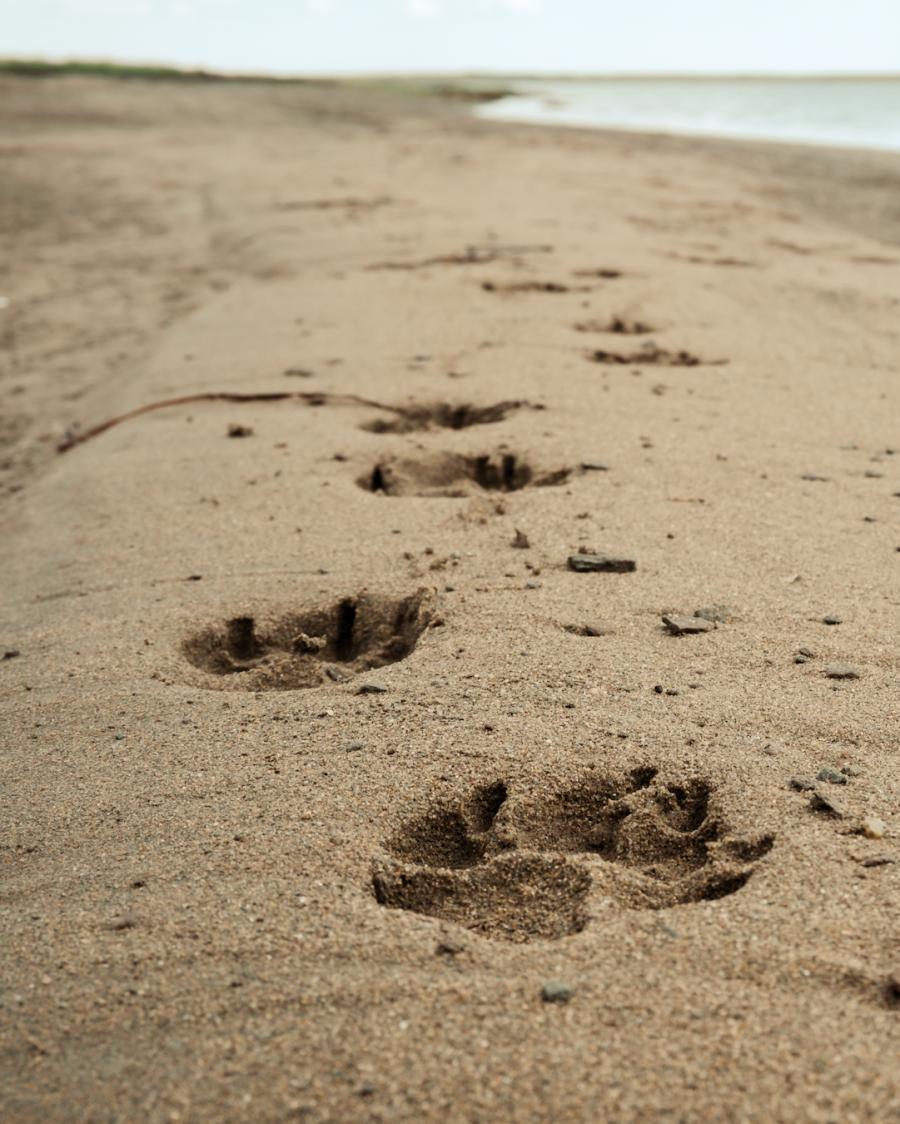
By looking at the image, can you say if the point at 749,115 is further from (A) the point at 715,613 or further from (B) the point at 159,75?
(B) the point at 159,75

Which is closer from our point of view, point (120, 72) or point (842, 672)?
point (842, 672)

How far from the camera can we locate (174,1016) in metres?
1.50

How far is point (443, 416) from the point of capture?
3852 mm

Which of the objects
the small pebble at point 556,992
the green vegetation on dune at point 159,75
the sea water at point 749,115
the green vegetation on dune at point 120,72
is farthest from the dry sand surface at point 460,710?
the green vegetation on dune at point 120,72

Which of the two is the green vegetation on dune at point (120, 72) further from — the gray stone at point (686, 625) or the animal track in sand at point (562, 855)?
the animal track in sand at point (562, 855)

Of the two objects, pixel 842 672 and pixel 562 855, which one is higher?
pixel 842 672

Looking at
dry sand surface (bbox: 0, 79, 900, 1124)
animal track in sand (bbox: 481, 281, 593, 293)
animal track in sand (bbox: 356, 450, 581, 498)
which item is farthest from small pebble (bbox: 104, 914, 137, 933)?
animal track in sand (bbox: 481, 281, 593, 293)

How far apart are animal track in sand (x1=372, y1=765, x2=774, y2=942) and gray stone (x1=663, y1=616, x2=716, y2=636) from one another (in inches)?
19.8

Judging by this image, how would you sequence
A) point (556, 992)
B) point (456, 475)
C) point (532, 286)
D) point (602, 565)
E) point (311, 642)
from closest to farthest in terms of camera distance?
point (556, 992), point (311, 642), point (602, 565), point (456, 475), point (532, 286)

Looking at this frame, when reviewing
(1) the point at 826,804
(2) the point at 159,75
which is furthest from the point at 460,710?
(2) the point at 159,75

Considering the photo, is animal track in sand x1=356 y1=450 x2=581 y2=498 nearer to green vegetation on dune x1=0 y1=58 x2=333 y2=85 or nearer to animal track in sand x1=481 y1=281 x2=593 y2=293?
animal track in sand x1=481 y1=281 x2=593 y2=293

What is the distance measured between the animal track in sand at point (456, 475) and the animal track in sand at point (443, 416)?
1.10 ft

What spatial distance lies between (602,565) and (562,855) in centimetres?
103

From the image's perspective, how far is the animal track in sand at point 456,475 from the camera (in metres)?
3.32
